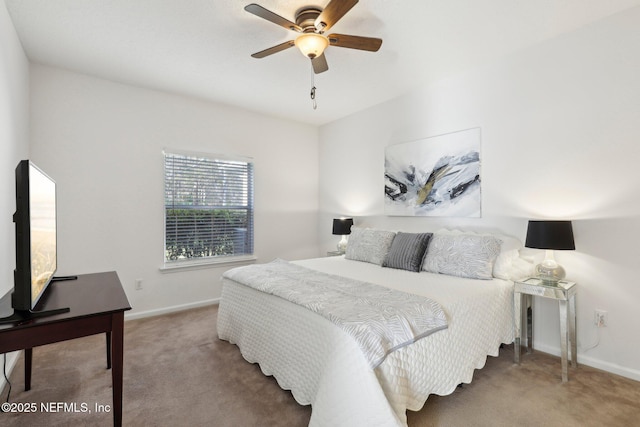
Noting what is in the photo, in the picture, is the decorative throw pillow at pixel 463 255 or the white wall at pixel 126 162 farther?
the white wall at pixel 126 162

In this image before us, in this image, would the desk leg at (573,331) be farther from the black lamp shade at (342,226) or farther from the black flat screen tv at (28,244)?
the black flat screen tv at (28,244)

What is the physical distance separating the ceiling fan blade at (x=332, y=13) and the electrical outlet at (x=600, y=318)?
2.79 m

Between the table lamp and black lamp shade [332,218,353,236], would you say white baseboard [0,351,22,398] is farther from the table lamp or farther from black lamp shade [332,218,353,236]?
the table lamp

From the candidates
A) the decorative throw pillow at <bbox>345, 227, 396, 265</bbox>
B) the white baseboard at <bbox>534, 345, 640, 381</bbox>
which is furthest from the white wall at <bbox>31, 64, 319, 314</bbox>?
the white baseboard at <bbox>534, 345, 640, 381</bbox>

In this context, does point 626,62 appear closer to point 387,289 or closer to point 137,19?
point 387,289

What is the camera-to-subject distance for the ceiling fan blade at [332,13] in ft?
5.83

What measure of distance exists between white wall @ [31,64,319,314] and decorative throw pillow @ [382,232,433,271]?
2048 millimetres

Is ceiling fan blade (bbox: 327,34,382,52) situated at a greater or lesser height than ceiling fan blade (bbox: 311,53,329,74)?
greater

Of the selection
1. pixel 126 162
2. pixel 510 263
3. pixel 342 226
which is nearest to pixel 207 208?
pixel 126 162

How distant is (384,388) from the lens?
5.16 feet

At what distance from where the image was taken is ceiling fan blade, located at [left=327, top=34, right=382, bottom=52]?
210 centimetres

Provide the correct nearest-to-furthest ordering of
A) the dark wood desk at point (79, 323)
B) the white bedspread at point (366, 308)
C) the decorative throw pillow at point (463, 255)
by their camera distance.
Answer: the dark wood desk at point (79, 323) < the white bedspread at point (366, 308) < the decorative throw pillow at point (463, 255)

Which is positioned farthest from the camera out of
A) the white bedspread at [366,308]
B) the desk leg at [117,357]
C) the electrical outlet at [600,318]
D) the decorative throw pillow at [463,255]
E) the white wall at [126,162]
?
the white wall at [126,162]

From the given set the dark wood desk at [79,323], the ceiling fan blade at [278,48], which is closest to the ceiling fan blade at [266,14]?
the ceiling fan blade at [278,48]
